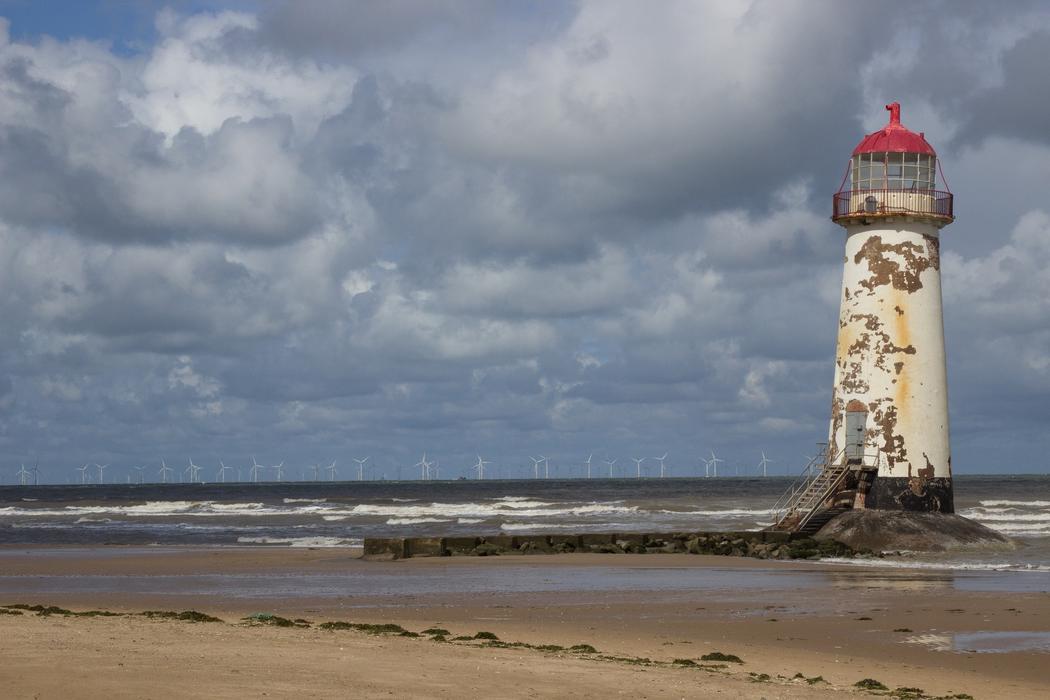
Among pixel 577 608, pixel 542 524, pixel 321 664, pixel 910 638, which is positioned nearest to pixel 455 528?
pixel 542 524

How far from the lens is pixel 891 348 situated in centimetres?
2967

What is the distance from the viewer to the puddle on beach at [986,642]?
15.0 metres

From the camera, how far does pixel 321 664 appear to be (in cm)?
1162

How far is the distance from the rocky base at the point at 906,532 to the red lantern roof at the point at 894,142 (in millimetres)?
8630

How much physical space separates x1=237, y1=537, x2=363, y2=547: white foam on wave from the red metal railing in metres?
18.3

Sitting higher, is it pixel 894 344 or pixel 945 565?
pixel 894 344

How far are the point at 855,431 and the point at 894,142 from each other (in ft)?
23.2

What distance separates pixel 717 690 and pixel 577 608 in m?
8.09

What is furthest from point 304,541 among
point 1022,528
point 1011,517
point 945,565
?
point 1011,517

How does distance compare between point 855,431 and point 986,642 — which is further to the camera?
point 855,431

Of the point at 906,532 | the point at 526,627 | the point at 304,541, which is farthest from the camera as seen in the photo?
the point at 304,541

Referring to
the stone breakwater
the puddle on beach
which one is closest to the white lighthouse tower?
the stone breakwater

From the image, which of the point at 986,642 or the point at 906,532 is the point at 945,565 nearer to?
the point at 906,532

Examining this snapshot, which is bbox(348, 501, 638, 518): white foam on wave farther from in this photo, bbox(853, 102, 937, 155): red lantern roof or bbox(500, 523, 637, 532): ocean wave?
bbox(853, 102, 937, 155): red lantern roof
